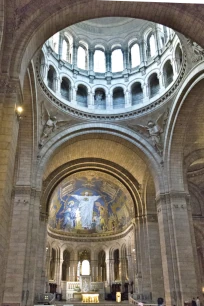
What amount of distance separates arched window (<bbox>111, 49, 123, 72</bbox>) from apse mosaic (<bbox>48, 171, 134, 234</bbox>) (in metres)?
10.7

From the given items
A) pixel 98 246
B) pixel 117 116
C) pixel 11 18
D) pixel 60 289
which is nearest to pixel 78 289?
pixel 60 289

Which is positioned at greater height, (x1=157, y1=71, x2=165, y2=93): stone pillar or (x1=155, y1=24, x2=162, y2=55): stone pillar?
(x1=155, y1=24, x2=162, y2=55): stone pillar

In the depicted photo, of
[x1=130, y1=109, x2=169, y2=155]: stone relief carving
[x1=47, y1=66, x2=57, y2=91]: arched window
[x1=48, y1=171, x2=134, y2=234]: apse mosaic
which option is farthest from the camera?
[x1=48, y1=171, x2=134, y2=234]: apse mosaic

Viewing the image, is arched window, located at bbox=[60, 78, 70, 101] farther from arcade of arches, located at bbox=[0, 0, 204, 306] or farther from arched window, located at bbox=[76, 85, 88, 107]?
arched window, located at bbox=[76, 85, 88, 107]

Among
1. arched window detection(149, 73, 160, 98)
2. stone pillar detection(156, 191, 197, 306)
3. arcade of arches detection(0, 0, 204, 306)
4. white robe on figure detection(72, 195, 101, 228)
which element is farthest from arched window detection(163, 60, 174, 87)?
white robe on figure detection(72, 195, 101, 228)

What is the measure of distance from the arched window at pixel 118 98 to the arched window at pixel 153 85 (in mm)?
2356

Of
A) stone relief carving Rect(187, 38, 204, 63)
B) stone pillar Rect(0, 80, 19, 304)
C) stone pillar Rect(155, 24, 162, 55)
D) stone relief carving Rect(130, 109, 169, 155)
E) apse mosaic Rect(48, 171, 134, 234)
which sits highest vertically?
stone pillar Rect(155, 24, 162, 55)

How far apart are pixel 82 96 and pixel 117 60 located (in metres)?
4.65

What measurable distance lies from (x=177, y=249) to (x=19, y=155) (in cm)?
1099

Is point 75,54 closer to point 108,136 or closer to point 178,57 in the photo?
point 108,136

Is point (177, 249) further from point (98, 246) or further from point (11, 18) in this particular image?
point (98, 246)

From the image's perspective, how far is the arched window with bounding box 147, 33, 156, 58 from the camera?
73.9 feet

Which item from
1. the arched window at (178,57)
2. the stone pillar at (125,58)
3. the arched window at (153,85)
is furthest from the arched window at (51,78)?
the arched window at (178,57)

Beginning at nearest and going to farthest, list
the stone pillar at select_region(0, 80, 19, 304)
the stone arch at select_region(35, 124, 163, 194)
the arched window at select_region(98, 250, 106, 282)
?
1. the stone pillar at select_region(0, 80, 19, 304)
2. the stone arch at select_region(35, 124, 163, 194)
3. the arched window at select_region(98, 250, 106, 282)
